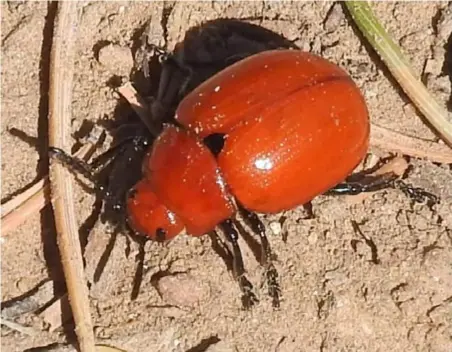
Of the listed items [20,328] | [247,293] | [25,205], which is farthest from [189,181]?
[20,328]

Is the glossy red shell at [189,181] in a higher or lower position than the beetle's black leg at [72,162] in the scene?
lower

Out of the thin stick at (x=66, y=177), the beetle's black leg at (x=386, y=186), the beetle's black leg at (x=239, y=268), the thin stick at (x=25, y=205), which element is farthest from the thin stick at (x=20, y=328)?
the beetle's black leg at (x=386, y=186)

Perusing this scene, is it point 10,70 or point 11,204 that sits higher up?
point 10,70

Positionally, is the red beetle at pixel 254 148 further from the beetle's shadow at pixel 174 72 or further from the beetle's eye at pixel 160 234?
the beetle's shadow at pixel 174 72

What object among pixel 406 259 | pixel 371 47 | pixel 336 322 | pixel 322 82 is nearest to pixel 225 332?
pixel 336 322

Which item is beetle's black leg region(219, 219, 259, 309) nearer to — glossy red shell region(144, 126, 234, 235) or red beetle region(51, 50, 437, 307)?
red beetle region(51, 50, 437, 307)

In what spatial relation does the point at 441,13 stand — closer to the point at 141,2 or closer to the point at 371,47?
the point at 371,47
